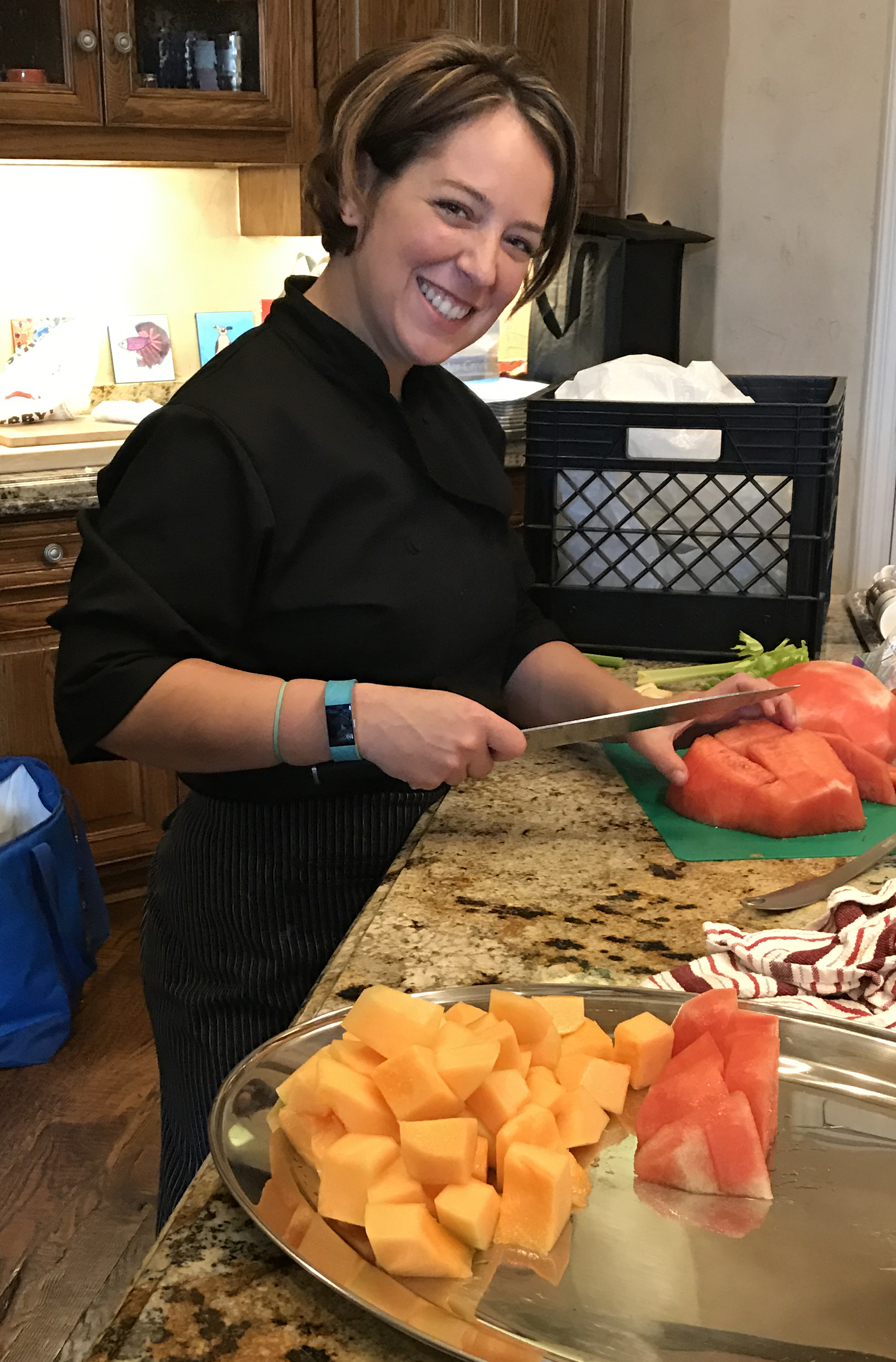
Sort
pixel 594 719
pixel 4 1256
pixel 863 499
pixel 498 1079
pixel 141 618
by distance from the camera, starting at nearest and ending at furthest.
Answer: pixel 498 1079, pixel 141 618, pixel 594 719, pixel 4 1256, pixel 863 499

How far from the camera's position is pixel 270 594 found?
46.3 inches

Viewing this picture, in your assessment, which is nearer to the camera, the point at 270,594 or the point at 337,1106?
the point at 337,1106

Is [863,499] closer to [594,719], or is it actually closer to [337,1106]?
[594,719]

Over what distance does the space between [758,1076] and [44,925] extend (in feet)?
6.48

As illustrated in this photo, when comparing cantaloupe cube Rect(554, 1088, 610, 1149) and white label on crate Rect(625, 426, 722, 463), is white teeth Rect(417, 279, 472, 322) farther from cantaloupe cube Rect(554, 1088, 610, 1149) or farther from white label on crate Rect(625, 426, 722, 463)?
cantaloupe cube Rect(554, 1088, 610, 1149)

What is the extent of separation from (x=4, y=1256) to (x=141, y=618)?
1.35 meters

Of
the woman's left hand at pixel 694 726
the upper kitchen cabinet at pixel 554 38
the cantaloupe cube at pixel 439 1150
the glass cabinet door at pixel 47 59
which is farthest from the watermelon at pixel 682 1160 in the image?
the upper kitchen cabinet at pixel 554 38

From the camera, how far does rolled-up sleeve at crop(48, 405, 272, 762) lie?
43.4 inches

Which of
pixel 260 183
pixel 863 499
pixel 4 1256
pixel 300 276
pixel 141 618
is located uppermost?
pixel 260 183

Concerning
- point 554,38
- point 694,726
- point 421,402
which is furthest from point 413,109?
point 554,38

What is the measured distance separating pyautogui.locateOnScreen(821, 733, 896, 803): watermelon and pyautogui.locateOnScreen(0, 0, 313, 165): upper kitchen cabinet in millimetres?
2361

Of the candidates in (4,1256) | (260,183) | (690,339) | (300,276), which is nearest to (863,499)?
(690,339)

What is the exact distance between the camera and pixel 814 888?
1.07m

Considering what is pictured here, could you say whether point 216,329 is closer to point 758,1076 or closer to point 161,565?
point 161,565
